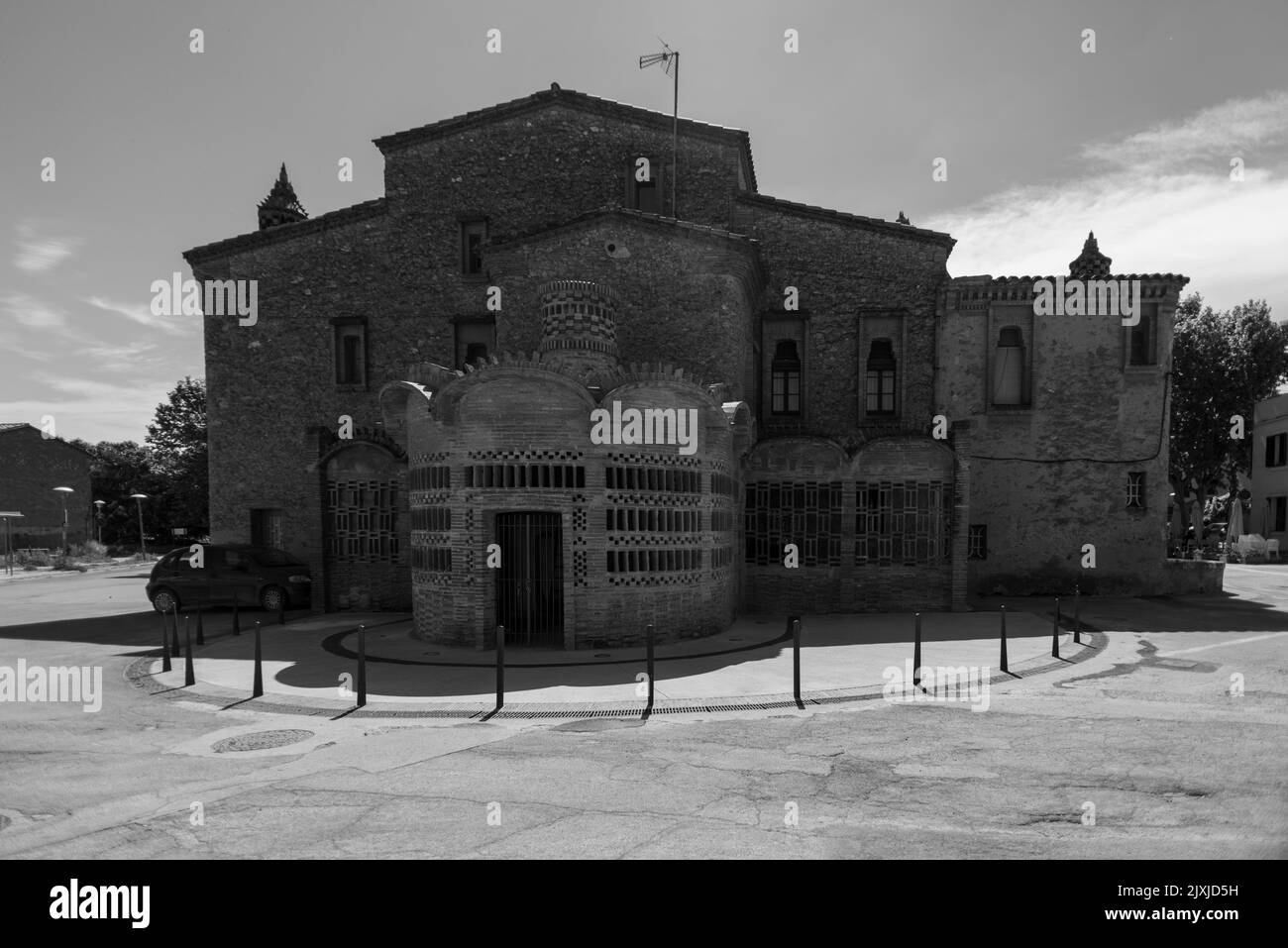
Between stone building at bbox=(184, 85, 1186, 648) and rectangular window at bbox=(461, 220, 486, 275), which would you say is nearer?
stone building at bbox=(184, 85, 1186, 648)

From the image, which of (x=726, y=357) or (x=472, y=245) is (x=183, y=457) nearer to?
(x=472, y=245)

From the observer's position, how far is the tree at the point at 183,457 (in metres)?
39.6

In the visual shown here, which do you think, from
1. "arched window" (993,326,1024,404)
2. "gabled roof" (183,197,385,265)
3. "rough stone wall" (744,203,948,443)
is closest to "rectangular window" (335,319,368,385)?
"gabled roof" (183,197,385,265)

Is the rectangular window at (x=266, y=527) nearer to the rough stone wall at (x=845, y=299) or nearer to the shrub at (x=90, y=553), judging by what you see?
the rough stone wall at (x=845, y=299)

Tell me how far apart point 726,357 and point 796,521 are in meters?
4.69

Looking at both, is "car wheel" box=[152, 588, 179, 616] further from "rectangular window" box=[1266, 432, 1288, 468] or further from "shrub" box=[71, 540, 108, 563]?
"rectangular window" box=[1266, 432, 1288, 468]

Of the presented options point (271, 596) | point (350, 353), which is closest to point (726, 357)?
point (350, 353)

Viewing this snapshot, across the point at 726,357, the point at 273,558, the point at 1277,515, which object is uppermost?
the point at 726,357

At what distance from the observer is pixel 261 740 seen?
7781 millimetres

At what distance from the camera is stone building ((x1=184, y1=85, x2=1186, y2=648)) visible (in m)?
16.8

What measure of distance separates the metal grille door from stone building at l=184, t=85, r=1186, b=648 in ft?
11.5

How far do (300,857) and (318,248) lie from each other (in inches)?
788

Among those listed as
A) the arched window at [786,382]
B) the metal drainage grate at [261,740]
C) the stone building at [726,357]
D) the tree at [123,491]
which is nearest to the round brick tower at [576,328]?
the stone building at [726,357]

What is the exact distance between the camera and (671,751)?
714 centimetres
